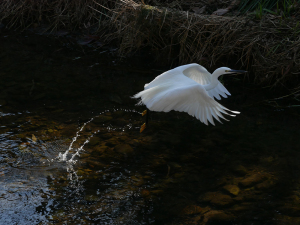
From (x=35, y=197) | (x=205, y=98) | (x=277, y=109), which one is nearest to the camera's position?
(x=35, y=197)

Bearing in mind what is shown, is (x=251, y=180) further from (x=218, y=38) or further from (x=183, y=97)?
(x=218, y=38)

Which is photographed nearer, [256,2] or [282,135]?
[282,135]

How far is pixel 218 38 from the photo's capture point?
5.13 meters

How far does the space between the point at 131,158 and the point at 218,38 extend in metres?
2.75

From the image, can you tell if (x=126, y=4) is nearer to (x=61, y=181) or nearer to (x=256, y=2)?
(x=256, y=2)

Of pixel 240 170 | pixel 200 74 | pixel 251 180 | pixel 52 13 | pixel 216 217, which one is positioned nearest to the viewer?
pixel 216 217

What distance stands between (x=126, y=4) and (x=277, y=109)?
281 cm

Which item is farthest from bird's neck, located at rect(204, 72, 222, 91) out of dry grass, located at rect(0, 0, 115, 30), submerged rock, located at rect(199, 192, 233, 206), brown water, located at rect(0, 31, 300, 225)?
dry grass, located at rect(0, 0, 115, 30)

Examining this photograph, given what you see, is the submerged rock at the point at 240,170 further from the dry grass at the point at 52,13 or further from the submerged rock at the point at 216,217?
the dry grass at the point at 52,13

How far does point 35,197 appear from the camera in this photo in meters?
2.56

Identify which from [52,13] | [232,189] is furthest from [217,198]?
[52,13]

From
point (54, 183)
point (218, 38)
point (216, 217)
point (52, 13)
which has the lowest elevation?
point (54, 183)

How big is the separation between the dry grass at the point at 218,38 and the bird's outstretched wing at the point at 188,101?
1804 mm

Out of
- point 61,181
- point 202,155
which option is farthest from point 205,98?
point 61,181
